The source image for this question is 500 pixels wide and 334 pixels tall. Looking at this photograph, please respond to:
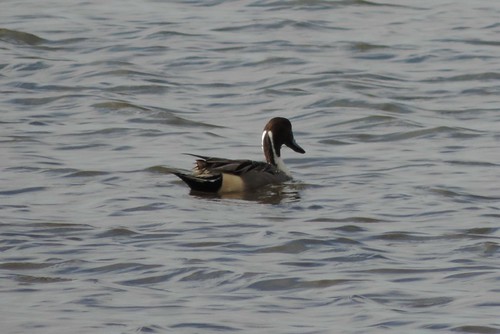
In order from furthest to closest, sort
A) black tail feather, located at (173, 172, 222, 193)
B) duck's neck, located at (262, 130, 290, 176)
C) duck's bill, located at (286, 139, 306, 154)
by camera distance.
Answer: duck's bill, located at (286, 139, 306, 154), duck's neck, located at (262, 130, 290, 176), black tail feather, located at (173, 172, 222, 193)

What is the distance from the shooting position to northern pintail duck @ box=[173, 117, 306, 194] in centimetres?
1188

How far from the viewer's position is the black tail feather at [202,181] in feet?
38.7

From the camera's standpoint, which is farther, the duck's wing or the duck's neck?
the duck's neck

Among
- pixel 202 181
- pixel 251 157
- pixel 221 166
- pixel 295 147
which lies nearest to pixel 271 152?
pixel 295 147

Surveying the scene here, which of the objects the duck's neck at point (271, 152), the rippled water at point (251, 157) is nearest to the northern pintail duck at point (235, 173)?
the duck's neck at point (271, 152)

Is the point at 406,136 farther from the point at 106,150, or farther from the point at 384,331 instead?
the point at 384,331

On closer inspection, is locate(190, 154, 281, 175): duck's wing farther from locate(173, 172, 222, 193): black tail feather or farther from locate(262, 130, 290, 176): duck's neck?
locate(262, 130, 290, 176): duck's neck

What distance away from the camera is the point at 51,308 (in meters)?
8.35

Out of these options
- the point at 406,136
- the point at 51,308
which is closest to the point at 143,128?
the point at 406,136

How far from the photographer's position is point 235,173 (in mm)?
11961

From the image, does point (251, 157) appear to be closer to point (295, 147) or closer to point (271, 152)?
point (295, 147)

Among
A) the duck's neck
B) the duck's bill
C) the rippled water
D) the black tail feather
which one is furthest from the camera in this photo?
the duck's bill

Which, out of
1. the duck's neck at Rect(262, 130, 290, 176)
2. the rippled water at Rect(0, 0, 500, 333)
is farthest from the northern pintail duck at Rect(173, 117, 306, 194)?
the rippled water at Rect(0, 0, 500, 333)

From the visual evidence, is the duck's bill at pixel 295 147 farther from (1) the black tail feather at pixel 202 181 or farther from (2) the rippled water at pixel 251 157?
(1) the black tail feather at pixel 202 181
